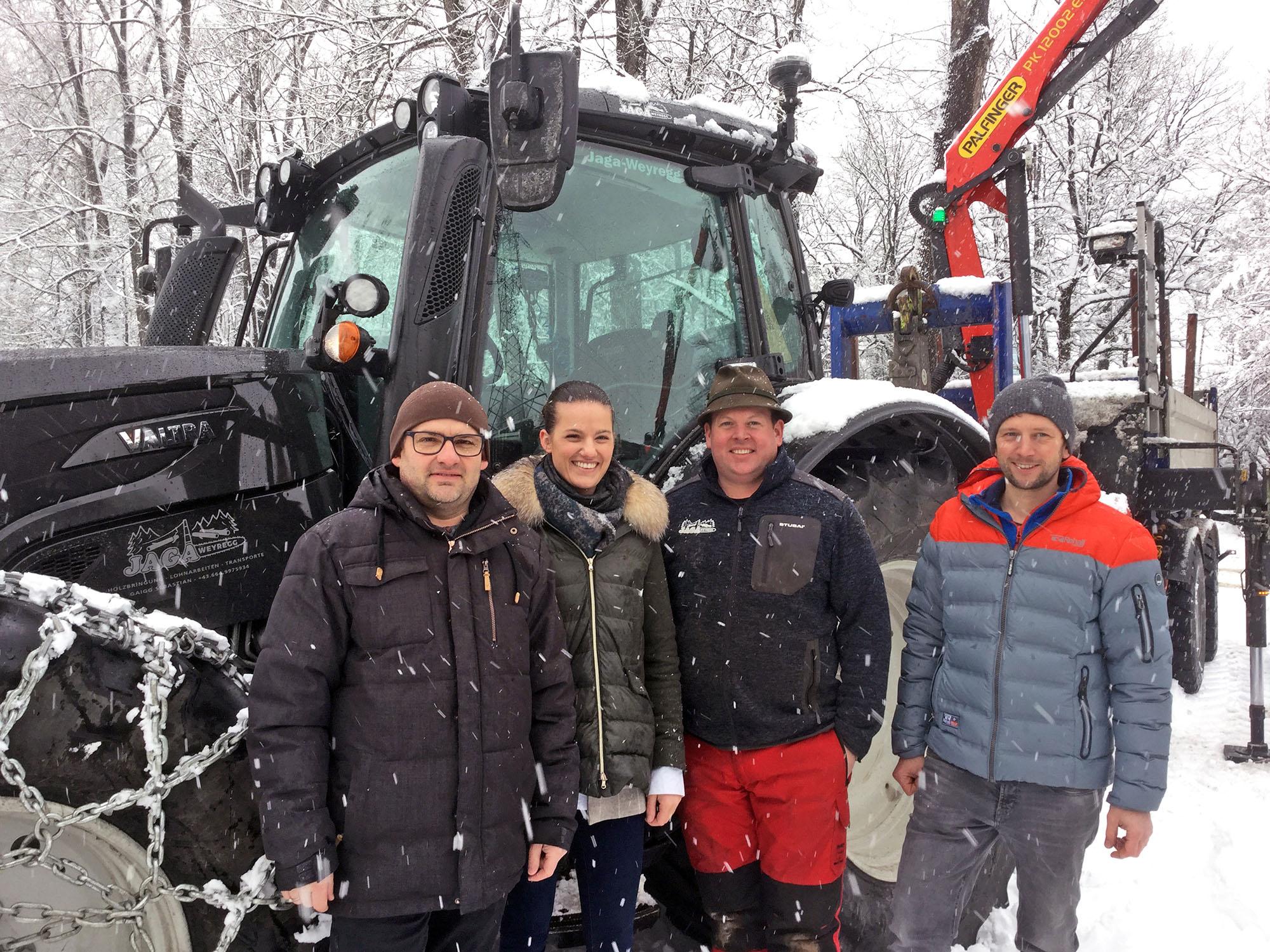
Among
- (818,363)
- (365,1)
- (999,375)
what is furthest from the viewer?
(365,1)

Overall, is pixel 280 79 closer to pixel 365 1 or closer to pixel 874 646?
pixel 365 1

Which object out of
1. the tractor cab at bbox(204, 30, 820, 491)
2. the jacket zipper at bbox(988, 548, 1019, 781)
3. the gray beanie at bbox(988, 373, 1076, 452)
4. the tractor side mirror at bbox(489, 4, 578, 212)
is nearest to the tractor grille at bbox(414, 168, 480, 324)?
the tractor cab at bbox(204, 30, 820, 491)

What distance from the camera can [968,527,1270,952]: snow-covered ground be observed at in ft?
10.3

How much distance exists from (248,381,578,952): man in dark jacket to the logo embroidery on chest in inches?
20.4

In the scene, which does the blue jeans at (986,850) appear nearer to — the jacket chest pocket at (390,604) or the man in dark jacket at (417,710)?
the man in dark jacket at (417,710)

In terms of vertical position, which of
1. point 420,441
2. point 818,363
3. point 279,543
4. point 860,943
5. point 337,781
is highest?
point 818,363

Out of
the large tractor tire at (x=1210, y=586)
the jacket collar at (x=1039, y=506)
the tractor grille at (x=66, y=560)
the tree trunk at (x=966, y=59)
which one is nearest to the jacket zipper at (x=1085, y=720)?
the jacket collar at (x=1039, y=506)

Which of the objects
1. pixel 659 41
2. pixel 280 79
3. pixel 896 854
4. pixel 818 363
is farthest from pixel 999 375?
pixel 280 79

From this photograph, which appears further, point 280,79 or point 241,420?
point 280,79

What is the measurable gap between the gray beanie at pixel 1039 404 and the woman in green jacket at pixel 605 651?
0.86 meters

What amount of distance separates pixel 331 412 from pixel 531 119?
98 centimetres

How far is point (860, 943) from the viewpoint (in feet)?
9.33

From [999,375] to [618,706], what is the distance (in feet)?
13.9

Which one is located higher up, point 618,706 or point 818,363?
point 818,363
